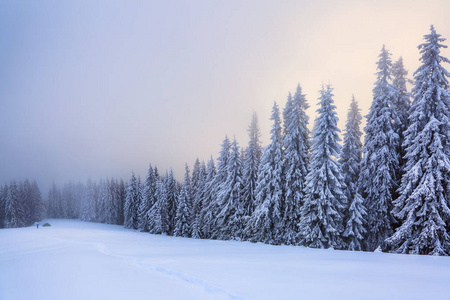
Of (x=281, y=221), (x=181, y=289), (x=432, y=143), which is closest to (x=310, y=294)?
(x=181, y=289)

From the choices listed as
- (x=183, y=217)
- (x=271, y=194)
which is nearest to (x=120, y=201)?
(x=183, y=217)

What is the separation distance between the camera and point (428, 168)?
53.6ft

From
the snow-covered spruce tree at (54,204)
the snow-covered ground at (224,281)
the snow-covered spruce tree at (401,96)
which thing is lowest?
the snow-covered spruce tree at (54,204)

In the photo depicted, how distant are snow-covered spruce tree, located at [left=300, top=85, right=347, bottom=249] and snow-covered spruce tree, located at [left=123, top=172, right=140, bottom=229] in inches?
2212

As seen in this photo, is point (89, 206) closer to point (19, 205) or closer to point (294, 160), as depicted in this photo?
point (19, 205)

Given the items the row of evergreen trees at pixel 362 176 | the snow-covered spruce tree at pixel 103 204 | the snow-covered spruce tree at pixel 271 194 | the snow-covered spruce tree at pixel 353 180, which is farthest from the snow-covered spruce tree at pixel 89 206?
the snow-covered spruce tree at pixel 353 180

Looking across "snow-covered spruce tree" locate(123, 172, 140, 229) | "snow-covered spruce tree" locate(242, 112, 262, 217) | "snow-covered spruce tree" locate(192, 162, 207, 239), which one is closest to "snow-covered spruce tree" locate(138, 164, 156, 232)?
"snow-covered spruce tree" locate(123, 172, 140, 229)

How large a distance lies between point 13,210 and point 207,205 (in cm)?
7109

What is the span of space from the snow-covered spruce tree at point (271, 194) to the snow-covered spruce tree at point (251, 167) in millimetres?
4471

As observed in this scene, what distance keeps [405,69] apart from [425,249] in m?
16.0

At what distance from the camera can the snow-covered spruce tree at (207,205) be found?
3875cm

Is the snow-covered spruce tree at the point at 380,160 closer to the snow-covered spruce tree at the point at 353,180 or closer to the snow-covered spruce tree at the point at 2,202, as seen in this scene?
the snow-covered spruce tree at the point at 353,180

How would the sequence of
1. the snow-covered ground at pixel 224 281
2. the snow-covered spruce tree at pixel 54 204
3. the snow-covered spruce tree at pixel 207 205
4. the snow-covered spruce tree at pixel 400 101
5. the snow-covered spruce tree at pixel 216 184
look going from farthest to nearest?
the snow-covered spruce tree at pixel 54 204 → the snow-covered spruce tree at pixel 207 205 → the snow-covered spruce tree at pixel 216 184 → the snow-covered spruce tree at pixel 400 101 → the snow-covered ground at pixel 224 281

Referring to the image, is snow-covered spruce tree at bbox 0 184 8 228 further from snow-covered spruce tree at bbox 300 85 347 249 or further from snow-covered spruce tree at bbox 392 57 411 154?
snow-covered spruce tree at bbox 392 57 411 154
